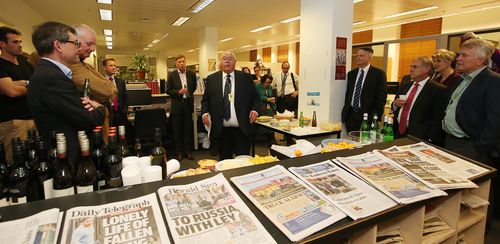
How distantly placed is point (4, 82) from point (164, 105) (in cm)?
330

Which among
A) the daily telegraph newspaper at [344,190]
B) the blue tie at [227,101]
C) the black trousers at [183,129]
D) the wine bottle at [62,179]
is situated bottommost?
the black trousers at [183,129]

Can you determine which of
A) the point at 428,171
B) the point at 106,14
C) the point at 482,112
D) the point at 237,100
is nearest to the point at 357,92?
the point at 482,112

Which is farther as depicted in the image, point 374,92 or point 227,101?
point 374,92

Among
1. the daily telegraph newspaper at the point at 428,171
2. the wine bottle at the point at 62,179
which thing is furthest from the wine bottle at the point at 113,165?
the daily telegraph newspaper at the point at 428,171

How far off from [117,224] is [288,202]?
0.55m

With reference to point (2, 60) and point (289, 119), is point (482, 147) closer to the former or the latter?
point (289, 119)

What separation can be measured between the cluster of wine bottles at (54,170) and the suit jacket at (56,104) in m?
0.28

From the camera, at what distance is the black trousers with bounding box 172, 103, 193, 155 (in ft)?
16.1

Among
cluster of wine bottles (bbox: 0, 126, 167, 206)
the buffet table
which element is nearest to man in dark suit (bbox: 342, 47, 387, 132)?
the buffet table

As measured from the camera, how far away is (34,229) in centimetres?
76

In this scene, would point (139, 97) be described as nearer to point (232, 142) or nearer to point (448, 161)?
point (232, 142)

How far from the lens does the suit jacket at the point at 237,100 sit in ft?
9.65

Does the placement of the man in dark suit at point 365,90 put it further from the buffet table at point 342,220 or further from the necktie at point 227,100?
the buffet table at point 342,220

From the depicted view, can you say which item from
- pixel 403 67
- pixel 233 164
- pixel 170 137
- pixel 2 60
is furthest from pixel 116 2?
pixel 403 67
